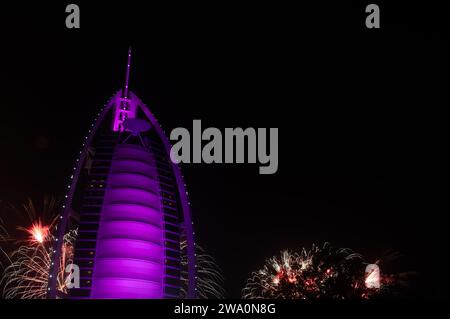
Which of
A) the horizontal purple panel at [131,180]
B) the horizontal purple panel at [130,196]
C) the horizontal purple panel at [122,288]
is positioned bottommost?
the horizontal purple panel at [122,288]

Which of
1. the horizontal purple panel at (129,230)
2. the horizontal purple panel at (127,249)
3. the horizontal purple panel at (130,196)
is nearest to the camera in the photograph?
the horizontal purple panel at (127,249)

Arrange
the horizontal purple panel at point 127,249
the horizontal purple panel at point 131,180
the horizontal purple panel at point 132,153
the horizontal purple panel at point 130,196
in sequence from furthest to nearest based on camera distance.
Answer: 1. the horizontal purple panel at point 132,153
2. the horizontal purple panel at point 131,180
3. the horizontal purple panel at point 130,196
4. the horizontal purple panel at point 127,249

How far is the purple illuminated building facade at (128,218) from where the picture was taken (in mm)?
52375

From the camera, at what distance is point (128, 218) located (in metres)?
56.2


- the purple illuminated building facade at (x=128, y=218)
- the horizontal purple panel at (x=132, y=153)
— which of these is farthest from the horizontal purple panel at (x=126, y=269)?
the horizontal purple panel at (x=132, y=153)

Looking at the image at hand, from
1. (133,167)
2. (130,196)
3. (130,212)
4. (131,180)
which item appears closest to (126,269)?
(130,212)

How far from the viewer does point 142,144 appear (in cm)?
6456

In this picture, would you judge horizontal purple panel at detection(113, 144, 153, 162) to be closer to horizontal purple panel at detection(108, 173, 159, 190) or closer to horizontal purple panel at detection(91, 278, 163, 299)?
horizontal purple panel at detection(108, 173, 159, 190)

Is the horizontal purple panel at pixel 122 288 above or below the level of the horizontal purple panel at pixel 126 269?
below

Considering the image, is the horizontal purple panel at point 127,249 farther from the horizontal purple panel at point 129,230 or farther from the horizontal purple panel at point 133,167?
the horizontal purple panel at point 133,167

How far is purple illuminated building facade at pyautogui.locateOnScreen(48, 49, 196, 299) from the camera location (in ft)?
172
